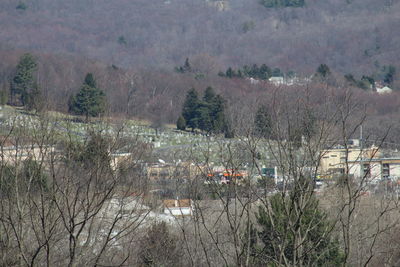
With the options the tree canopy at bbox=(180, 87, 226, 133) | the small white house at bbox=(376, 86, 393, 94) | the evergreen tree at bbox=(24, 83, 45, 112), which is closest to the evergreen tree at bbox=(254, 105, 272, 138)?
the evergreen tree at bbox=(24, 83, 45, 112)

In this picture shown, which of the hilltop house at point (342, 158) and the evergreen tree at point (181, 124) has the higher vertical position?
the evergreen tree at point (181, 124)

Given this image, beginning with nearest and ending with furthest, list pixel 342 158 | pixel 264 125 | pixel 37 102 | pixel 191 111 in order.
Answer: pixel 37 102
pixel 264 125
pixel 342 158
pixel 191 111

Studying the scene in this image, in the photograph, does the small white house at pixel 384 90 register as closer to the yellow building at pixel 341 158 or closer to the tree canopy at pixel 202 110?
the tree canopy at pixel 202 110

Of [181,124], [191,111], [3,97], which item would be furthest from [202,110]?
[3,97]

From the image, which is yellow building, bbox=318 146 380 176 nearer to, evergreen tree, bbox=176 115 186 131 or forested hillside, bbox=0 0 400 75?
evergreen tree, bbox=176 115 186 131

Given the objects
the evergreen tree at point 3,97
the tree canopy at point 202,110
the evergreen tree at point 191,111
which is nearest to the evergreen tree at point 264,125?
the tree canopy at point 202,110

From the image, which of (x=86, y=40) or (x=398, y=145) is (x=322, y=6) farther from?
(x=398, y=145)

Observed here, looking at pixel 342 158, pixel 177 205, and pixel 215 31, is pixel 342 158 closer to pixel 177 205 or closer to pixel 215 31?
pixel 177 205

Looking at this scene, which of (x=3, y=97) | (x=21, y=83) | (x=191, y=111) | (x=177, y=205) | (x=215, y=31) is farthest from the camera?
(x=215, y=31)

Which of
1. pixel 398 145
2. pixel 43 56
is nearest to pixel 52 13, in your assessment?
pixel 43 56
